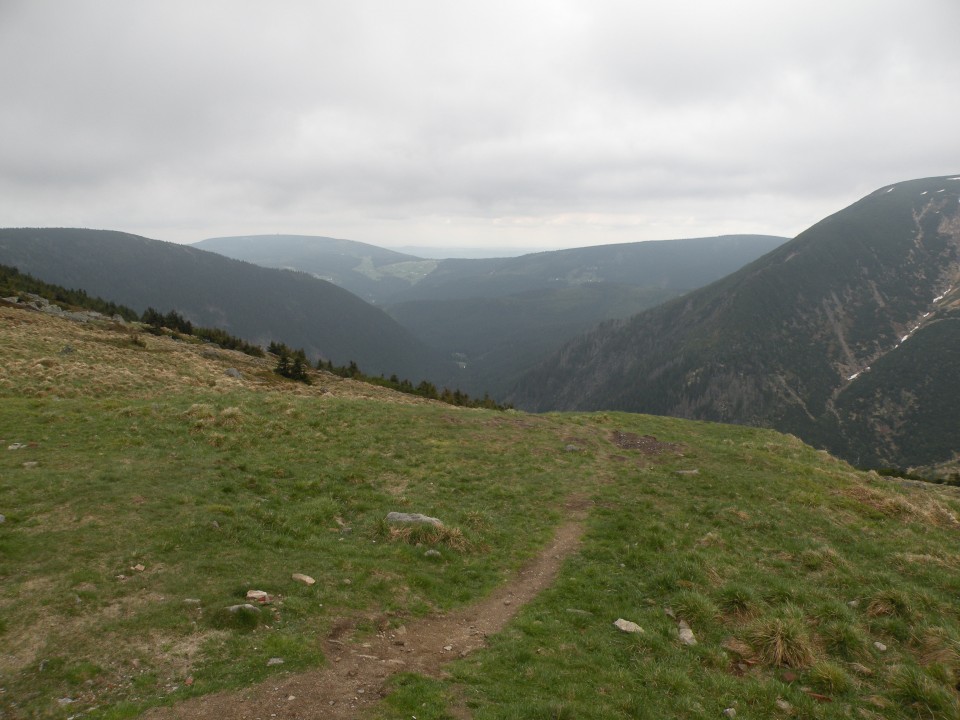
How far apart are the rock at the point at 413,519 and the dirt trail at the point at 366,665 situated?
3701mm

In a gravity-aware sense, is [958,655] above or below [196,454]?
below

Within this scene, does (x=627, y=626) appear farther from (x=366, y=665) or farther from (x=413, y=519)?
(x=413, y=519)

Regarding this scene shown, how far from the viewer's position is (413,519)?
57.7 feet

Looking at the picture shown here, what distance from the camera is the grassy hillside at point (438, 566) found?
31.6 ft

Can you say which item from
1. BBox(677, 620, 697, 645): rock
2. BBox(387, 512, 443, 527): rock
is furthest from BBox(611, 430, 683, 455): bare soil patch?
BBox(677, 620, 697, 645): rock

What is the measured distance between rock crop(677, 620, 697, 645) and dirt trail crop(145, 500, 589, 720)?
394cm

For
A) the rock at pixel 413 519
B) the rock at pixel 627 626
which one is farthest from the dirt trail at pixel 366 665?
the rock at pixel 413 519

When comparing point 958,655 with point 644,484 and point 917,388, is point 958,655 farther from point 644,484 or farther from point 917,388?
point 917,388

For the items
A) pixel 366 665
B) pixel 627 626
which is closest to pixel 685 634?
pixel 627 626

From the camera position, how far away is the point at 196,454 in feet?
70.0

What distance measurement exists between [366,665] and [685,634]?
8.10 meters

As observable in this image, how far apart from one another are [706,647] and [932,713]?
4.11m

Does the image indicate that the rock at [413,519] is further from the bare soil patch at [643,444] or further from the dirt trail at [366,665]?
the bare soil patch at [643,444]

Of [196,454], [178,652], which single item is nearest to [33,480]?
[196,454]
